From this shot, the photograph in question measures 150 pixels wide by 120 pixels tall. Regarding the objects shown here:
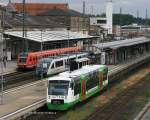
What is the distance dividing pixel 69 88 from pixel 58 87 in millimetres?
699

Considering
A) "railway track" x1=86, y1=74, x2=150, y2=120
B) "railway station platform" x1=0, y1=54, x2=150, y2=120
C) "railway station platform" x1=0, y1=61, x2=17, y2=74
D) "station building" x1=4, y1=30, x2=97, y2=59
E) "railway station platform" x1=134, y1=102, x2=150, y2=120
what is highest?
"station building" x1=4, y1=30, x2=97, y2=59

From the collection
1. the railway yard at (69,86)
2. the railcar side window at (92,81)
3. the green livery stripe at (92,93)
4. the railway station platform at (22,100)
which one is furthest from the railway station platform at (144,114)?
the railway station platform at (22,100)

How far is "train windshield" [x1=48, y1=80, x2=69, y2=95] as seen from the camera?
3173 centimetres

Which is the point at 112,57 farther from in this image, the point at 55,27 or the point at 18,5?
the point at 18,5

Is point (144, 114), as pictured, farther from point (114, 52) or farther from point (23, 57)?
point (114, 52)

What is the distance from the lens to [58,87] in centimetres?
3203

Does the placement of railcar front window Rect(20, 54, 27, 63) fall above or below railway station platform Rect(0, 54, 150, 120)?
above

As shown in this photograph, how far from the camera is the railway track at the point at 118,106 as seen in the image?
3045cm

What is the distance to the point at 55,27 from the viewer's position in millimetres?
105375

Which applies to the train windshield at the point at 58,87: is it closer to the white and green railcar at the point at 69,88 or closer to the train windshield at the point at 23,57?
the white and green railcar at the point at 69,88

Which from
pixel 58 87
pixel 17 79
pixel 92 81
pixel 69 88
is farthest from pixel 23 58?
pixel 69 88

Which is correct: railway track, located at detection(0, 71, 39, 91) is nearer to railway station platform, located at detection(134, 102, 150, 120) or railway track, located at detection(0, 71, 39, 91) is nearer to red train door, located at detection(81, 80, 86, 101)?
red train door, located at detection(81, 80, 86, 101)

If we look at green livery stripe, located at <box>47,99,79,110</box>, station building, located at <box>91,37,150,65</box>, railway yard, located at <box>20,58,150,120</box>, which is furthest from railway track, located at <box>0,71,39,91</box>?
station building, located at <box>91,37,150,65</box>

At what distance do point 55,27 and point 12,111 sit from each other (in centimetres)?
7491
